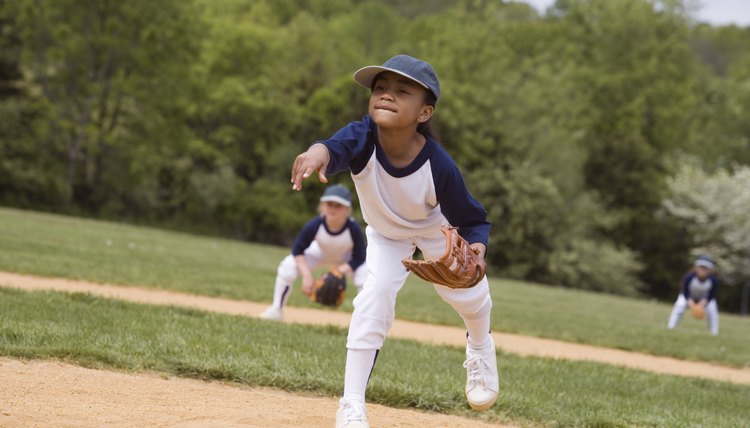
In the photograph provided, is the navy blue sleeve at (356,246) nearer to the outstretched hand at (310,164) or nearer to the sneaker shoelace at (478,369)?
the sneaker shoelace at (478,369)

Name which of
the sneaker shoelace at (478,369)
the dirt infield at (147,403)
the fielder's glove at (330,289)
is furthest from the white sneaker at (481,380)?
the fielder's glove at (330,289)

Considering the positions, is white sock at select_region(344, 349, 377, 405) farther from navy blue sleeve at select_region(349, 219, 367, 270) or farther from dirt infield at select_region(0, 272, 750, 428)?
navy blue sleeve at select_region(349, 219, 367, 270)

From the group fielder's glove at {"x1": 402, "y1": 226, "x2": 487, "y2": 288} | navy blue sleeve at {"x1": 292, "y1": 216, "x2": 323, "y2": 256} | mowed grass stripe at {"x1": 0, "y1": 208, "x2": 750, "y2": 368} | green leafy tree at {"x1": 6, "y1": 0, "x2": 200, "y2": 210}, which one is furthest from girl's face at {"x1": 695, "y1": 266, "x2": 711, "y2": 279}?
green leafy tree at {"x1": 6, "y1": 0, "x2": 200, "y2": 210}

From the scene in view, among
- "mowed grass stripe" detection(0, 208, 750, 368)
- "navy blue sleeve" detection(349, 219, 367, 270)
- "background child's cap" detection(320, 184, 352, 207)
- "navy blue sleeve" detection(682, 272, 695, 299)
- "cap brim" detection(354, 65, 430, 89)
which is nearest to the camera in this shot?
"cap brim" detection(354, 65, 430, 89)

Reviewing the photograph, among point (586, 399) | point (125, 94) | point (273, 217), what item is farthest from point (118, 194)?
point (586, 399)

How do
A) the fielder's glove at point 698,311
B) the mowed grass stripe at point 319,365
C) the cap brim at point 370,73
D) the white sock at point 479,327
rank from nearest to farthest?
the cap brim at point 370,73 → the white sock at point 479,327 → the mowed grass stripe at point 319,365 → the fielder's glove at point 698,311

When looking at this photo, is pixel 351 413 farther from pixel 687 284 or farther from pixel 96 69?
pixel 96 69

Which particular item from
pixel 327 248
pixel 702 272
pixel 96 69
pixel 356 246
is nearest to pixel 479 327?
pixel 356 246

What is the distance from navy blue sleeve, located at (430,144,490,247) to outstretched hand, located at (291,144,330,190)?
0.77 metres

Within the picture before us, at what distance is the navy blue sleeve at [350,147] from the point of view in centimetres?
399

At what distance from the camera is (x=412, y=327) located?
36.9 ft

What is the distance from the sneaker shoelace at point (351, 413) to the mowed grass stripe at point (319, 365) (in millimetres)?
1449

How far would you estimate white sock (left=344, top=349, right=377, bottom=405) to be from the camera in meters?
4.21

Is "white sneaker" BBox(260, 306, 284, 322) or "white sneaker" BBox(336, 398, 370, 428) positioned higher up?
"white sneaker" BBox(336, 398, 370, 428)
